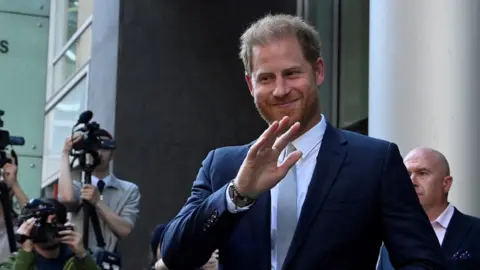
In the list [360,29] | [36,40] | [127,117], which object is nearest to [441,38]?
[360,29]

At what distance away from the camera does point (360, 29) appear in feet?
31.0

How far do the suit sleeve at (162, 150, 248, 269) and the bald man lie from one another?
2.11m

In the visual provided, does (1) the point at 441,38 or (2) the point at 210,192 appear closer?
(2) the point at 210,192

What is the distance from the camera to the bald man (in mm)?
4207

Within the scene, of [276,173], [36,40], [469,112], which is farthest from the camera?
[36,40]

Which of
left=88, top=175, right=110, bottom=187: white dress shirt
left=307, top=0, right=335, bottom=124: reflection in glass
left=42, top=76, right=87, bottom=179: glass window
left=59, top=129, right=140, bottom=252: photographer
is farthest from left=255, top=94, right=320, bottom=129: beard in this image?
left=42, top=76, right=87, bottom=179: glass window

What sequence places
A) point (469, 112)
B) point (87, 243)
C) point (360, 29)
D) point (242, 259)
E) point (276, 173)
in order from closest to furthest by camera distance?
point (276, 173) → point (242, 259) → point (469, 112) → point (87, 243) → point (360, 29)

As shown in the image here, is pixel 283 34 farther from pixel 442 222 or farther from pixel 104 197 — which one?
pixel 104 197

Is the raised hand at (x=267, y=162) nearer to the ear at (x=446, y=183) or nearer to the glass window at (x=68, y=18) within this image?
the ear at (x=446, y=183)

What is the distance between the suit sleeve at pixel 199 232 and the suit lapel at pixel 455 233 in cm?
230

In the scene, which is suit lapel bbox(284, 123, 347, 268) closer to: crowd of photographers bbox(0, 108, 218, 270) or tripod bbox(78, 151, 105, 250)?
crowd of photographers bbox(0, 108, 218, 270)

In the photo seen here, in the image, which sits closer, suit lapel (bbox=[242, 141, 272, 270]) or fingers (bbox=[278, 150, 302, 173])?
fingers (bbox=[278, 150, 302, 173])

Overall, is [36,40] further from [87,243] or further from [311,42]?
[311,42]

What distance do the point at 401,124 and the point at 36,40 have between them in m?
11.0
